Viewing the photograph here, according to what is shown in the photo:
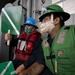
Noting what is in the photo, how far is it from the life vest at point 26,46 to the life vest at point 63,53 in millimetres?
643

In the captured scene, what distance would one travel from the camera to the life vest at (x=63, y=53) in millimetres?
1458

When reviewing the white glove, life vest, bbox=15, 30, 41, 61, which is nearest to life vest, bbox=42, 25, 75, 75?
the white glove

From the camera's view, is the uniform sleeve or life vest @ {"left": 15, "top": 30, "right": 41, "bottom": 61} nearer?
the uniform sleeve

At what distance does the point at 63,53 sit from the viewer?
4.87 feet

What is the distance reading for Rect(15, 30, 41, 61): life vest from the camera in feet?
7.42

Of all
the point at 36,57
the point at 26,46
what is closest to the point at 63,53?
the point at 36,57

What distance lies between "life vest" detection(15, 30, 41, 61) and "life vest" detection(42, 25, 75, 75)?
0.64 m

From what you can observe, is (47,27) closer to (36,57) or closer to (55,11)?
(55,11)

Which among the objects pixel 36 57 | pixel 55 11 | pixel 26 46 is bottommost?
pixel 36 57

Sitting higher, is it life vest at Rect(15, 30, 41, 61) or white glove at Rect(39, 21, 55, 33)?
white glove at Rect(39, 21, 55, 33)

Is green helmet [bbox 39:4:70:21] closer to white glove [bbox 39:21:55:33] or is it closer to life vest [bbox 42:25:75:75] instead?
white glove [bbox 39:21:55:33]

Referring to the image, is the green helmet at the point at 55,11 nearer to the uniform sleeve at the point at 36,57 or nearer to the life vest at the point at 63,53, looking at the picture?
the life vest at the point at 63,53

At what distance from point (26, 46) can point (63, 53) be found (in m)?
0.87

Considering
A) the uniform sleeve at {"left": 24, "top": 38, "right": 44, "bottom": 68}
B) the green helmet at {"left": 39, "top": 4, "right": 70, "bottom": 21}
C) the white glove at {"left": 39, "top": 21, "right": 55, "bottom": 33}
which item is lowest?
the uniform sleeve at {"left": 24, "top": 38, "right": 44, "bottom": 68}
